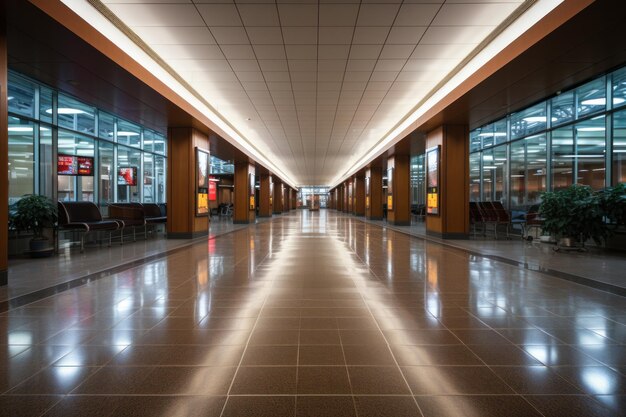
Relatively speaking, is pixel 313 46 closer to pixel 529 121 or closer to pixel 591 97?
pixel 591 97

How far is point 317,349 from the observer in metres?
2.91

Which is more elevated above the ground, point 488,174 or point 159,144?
point 159,144

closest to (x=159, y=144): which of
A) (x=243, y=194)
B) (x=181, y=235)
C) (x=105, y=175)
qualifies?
(x=105, y=175)

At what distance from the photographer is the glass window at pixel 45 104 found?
362 inches

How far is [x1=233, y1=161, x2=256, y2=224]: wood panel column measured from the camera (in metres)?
20.7

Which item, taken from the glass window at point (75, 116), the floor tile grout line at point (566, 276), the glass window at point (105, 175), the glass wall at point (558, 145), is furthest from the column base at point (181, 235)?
the glass wall at point (558, 145)

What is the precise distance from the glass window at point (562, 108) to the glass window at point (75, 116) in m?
14.0

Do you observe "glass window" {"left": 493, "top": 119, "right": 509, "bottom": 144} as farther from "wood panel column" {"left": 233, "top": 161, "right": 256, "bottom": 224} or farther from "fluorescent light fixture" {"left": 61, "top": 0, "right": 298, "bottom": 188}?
"wood panel column" {"left": 233, "top": 161, "right": 256, "bottom": 224}

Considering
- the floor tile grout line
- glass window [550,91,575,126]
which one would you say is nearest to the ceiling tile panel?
the floor tile grout line

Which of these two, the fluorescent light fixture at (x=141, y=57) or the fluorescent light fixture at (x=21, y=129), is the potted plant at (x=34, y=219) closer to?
the fluorescent light fixture at (x=21, y=129)

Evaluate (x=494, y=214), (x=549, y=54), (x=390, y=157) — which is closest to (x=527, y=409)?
(x=549, y=54)

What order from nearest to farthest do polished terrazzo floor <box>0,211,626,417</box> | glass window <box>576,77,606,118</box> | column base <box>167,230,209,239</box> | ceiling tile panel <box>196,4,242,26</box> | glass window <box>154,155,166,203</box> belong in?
polished terrazzo floor <box>0,211,626,417</box> < ceiling tile panel <box>196,4,242,26</box> < glass window <box>576,77,606,118</box> < column base <box>167,230,209,239</box> < glass window <box>154,155,166,203</box>

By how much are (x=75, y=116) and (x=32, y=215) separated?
4.63 metres

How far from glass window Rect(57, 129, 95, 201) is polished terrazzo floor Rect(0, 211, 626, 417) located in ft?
22.4
